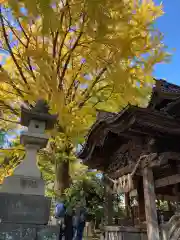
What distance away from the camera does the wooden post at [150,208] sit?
4863 mm

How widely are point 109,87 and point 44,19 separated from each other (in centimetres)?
587

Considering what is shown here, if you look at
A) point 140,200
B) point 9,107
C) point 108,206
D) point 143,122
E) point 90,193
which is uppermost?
point 9,107

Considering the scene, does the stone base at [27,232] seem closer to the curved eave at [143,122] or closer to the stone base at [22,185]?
the stone base at [22,185]

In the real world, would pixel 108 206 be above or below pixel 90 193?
below

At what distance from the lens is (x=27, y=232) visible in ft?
12.7

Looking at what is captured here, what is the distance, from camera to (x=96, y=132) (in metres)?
6.41

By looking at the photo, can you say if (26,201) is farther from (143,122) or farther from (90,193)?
(90,193)

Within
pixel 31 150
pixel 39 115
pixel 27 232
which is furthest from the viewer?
pixel 39 115

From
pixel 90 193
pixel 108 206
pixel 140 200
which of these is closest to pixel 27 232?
pixel 108 206

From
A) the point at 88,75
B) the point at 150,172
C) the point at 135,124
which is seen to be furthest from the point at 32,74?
the point at 150,172

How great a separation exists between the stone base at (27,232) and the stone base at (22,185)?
58 cm

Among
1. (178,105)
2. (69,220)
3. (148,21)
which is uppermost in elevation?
(148,21)

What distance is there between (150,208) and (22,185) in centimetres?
280

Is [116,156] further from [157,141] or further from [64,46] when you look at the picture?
[64,46]
